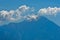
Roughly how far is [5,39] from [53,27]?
12.4 m

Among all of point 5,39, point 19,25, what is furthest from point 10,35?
point 19,25

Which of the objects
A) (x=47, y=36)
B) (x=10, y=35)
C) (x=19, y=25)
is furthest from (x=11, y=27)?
(x=47, y=36)

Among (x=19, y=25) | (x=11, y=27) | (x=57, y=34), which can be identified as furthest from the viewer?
(x=11, y=27)

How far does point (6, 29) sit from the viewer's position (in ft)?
→ 155

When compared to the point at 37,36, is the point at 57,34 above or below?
below

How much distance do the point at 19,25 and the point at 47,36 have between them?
10160mm

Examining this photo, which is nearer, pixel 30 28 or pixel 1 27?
pixel 1 27

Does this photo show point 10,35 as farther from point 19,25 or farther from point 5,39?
point 19,25

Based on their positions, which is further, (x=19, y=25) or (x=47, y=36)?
(x=47, y=36)

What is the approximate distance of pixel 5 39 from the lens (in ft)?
160

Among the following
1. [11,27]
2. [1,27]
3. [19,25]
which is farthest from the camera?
[11,27]

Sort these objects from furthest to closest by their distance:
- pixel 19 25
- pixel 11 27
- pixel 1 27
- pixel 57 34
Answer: pixel 11 27 → pixel 57 34 → pixel 19 25 → pixel 1 27

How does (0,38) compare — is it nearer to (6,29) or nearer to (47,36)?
(6,29)

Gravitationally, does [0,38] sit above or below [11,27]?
below
